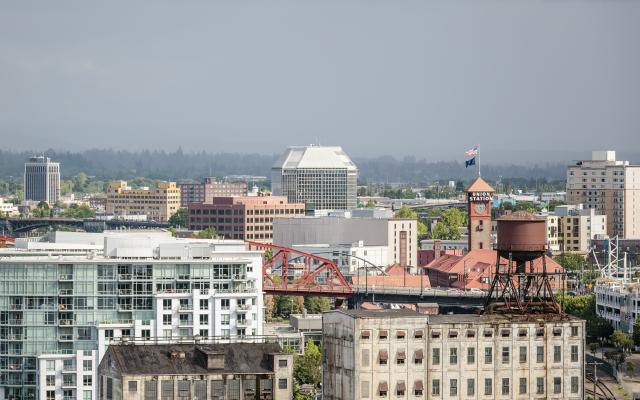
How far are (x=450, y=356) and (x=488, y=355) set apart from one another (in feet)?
7.78

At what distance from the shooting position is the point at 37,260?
153 metres

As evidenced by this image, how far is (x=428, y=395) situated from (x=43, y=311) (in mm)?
38950

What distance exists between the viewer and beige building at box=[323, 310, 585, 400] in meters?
121

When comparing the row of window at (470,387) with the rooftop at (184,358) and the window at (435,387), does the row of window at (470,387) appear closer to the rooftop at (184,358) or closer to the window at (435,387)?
the window at (435,387)

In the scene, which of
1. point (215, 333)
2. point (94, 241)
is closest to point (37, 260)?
point (215, 333)

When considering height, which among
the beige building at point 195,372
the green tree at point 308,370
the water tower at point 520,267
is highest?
the water tower at point 520,267

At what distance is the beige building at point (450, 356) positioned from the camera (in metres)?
121

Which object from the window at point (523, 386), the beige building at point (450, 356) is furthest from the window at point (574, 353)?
the window at point (523, 386)

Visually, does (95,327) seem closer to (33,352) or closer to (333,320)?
(33,352)

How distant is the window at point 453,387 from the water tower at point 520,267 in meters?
8.26

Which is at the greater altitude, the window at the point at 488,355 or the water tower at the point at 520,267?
the water tower at the point at 520,267

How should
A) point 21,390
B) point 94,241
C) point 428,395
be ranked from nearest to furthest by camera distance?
point 428,395 → point 21,390 → point 94,241

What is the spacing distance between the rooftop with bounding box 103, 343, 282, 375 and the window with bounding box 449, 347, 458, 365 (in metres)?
9.97

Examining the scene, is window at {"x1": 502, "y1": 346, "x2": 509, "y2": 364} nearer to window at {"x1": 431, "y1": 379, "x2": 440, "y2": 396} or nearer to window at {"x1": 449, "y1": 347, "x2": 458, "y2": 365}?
window at {"x1": 449, "y1": 347, "x2": 458, "y2": 365}
